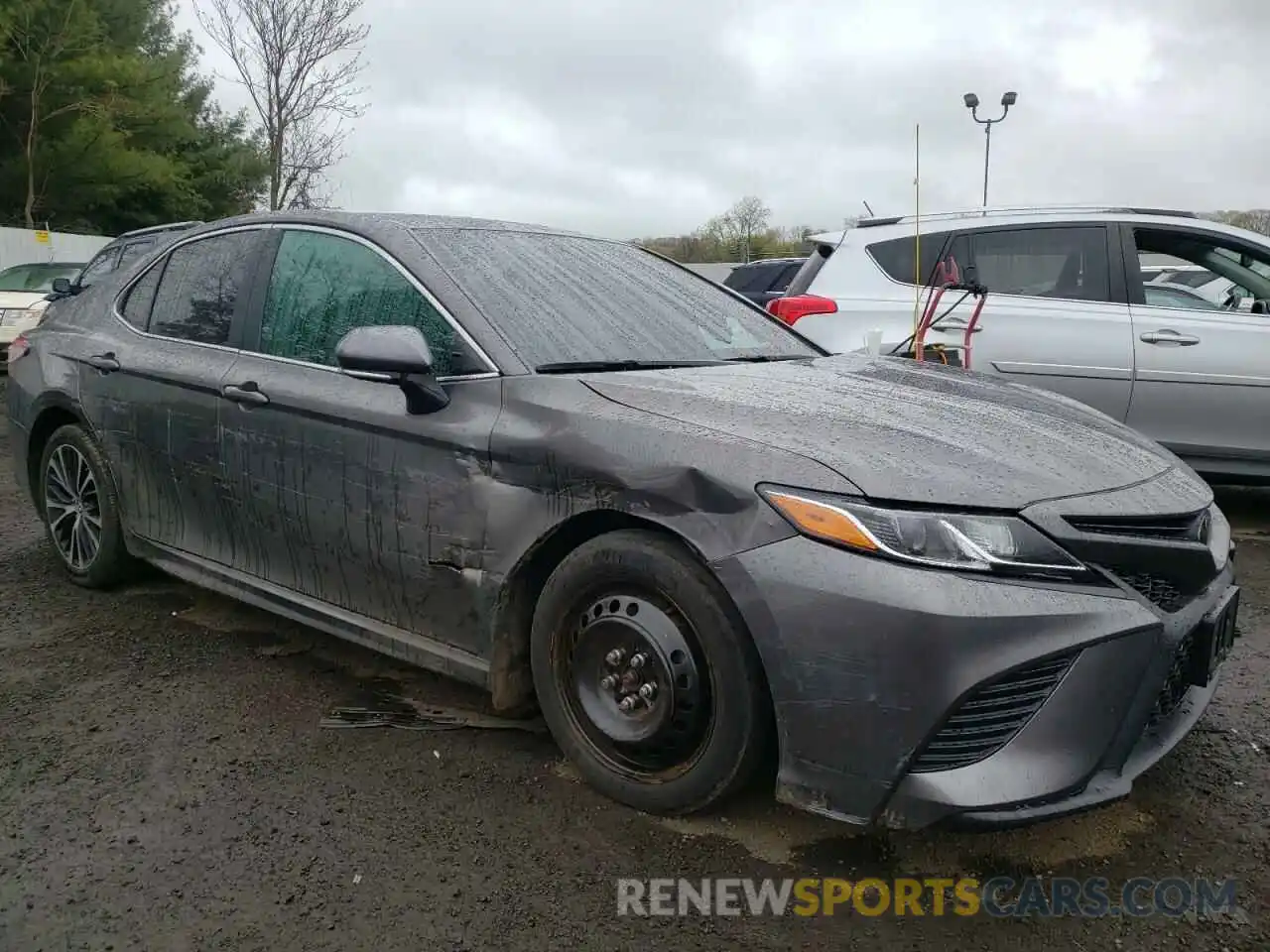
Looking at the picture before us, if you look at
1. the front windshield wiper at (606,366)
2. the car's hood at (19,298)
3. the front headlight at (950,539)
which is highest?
the car's hood at (19,298)

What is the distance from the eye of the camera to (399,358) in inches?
110

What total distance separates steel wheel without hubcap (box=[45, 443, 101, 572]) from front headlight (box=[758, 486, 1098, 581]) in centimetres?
321

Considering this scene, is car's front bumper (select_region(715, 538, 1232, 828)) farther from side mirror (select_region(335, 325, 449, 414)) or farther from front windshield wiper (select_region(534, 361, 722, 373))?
side mirror (select_region(335, 325, 449, 414))

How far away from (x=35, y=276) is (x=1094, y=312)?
14.1m

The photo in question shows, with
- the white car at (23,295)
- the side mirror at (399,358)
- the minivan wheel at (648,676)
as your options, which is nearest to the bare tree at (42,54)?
the white car at (23,295)

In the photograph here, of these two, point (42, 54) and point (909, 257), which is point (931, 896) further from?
point (42, 54)

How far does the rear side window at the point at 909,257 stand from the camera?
613cm

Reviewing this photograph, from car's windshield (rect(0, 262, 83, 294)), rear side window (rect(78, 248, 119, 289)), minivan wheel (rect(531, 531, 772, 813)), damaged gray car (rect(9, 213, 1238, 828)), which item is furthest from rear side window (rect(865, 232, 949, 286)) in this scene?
car's windshield (rect(0, 262, 83, 294))

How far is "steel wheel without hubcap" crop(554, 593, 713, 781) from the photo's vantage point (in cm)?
247

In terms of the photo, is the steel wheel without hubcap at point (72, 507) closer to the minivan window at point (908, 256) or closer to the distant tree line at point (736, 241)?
the minivan window at point (908, 256)

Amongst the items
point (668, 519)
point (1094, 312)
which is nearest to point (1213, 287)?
point (1094, 312)

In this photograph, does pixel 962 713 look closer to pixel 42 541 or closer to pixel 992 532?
pixel 992 532

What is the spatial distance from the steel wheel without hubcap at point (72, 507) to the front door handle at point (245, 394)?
1.05 metres

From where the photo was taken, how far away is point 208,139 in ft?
98.0
